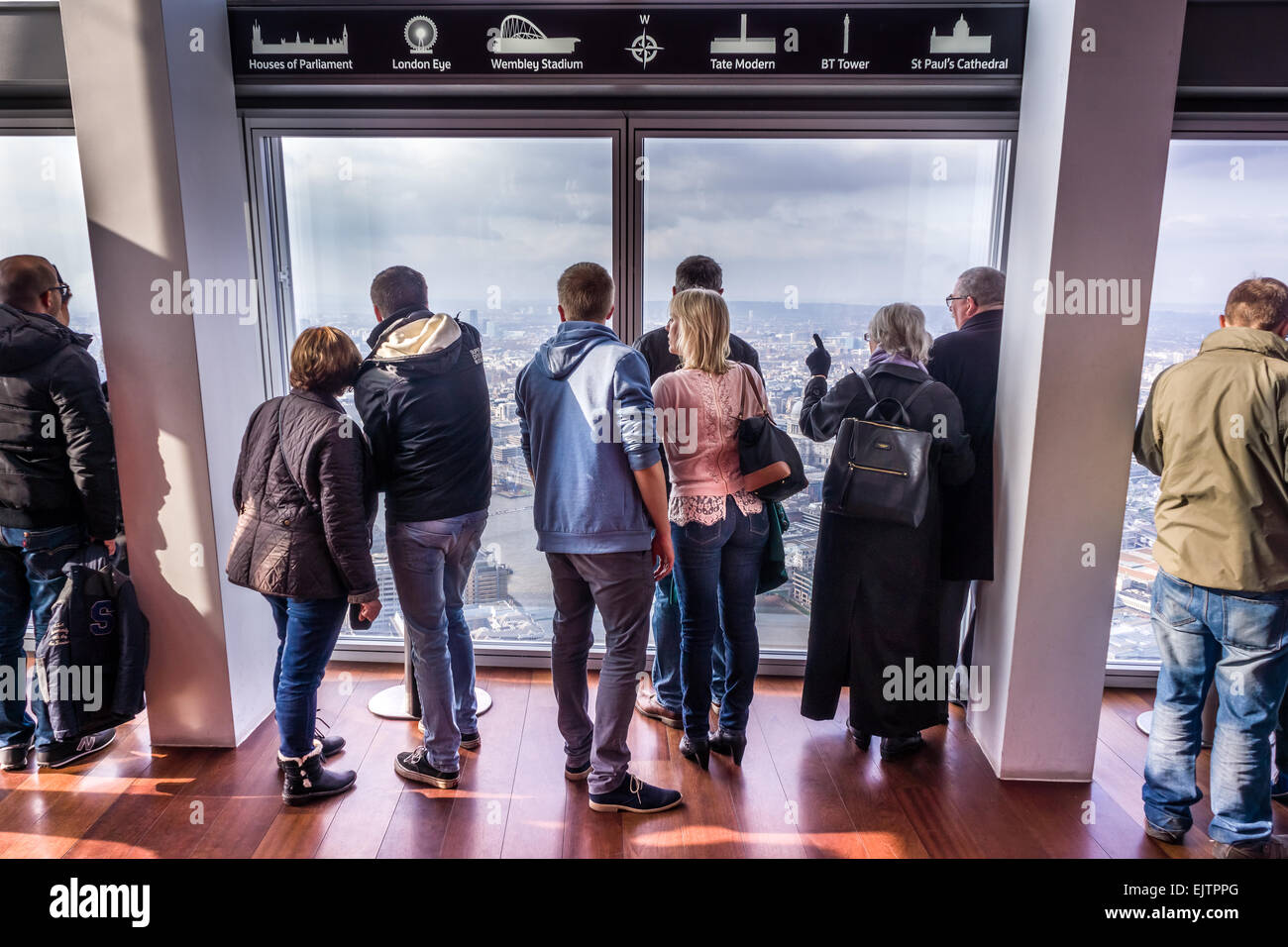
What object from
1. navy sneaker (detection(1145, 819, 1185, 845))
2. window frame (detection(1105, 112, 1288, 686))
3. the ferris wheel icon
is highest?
the ferris wheel icon

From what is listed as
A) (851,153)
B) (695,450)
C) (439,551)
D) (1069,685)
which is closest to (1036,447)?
(1069,685)

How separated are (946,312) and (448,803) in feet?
9.41

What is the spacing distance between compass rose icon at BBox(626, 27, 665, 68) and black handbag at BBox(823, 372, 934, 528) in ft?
5.00

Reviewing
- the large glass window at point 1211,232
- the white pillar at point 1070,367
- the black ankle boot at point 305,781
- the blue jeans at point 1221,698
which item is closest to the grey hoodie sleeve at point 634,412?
the white pillar at point 1070,367

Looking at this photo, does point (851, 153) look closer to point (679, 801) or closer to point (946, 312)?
point (946, 312)

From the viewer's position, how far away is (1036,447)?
9.02 feet

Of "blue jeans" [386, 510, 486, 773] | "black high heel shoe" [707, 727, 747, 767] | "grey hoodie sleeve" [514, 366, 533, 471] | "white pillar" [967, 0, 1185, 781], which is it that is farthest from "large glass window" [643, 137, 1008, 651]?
"black high heel shoe" [707, 727, 747, 767]

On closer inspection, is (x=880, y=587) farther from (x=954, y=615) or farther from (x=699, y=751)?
(x=699, y=751)

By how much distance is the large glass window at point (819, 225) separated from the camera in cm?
345

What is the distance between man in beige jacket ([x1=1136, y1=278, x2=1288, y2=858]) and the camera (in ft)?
7.78

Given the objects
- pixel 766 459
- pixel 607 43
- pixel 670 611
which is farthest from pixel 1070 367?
pixel 607 43

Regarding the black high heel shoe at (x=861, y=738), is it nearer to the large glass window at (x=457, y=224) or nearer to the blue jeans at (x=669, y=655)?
the blue jeans at (x=669, y=655)

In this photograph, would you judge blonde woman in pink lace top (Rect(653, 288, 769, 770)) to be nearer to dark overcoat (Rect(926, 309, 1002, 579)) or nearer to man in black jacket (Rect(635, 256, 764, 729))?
man in black jacket (Rect(635, 256, 764, 729))

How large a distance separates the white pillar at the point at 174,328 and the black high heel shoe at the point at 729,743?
1911mm
